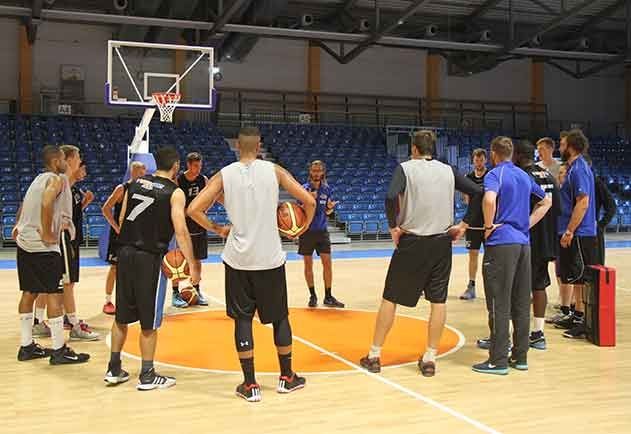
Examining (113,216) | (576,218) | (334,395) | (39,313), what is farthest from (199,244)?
(576,218)

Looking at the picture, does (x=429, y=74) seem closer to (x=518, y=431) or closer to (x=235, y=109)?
(x=235, y=109)

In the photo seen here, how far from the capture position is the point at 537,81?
27.0 metres

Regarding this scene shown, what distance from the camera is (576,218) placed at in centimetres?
617

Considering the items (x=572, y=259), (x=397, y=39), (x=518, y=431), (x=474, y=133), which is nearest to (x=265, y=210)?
(x=518, y=431)

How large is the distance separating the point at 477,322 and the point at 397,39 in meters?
14.6

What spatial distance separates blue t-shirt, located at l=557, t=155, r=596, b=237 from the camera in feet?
20.3

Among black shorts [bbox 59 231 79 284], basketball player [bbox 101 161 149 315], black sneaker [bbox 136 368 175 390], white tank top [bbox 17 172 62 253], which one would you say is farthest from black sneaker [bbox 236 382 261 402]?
black shorts [bbox 59 231 79 284]

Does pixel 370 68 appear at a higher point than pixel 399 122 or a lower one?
higher

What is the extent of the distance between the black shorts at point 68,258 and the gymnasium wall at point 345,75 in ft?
55.0

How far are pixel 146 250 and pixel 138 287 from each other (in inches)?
9.9

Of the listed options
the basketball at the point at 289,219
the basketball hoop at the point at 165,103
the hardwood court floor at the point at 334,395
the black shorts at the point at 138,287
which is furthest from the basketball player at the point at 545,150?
the basketball hoop at the point at 165,103

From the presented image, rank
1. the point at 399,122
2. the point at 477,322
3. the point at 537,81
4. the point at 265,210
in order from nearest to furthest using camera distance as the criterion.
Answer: the point at 265,210 < the point at 477,322 < the point at 399,122 < the point at 537,81

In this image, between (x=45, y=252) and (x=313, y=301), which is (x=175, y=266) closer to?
(x=45, y=252)

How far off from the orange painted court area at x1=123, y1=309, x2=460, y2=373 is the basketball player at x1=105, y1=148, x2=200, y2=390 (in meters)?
0.78
